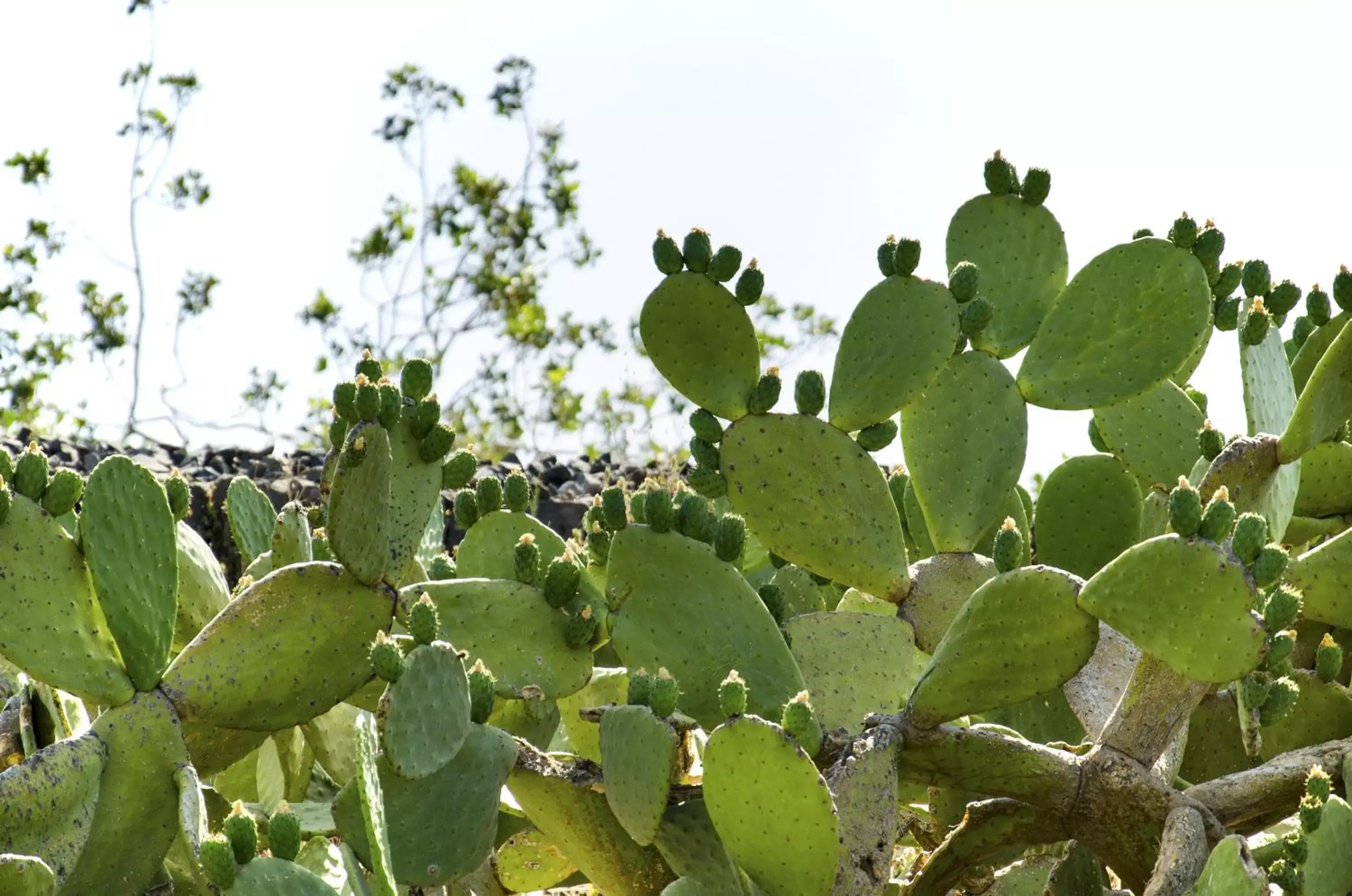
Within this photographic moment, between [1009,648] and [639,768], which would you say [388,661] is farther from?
[1009,648]

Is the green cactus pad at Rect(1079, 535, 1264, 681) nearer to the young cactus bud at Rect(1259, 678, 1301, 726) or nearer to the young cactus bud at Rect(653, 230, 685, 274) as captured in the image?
the young cactus bud at Rect(1259, 678, 1301, 726)

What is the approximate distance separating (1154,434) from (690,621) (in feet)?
3.37

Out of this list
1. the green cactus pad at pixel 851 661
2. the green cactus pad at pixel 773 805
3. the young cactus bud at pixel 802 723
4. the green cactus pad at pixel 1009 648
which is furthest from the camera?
the green cactus pad at pixel 851 661

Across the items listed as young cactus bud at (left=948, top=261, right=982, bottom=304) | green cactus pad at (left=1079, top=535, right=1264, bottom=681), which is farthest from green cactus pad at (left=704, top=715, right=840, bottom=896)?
young cactus bud at (left=948, top=261, right=982, bottom=304)

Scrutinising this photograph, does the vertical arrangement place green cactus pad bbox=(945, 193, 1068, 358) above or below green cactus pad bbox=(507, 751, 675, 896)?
above

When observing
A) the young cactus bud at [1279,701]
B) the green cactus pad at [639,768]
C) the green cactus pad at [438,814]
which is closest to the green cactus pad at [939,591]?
the young cactus bud at [1279,701]

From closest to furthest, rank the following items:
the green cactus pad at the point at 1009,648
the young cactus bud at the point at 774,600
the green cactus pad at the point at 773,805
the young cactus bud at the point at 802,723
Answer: the green cactus pad at the point at 773,805 → the young cactus bud at the point at 802,723 → the green cactus pad at the point at 1009,648 → the young cactus bud at the point at 774,600

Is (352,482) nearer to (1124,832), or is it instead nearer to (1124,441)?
(1124,832)

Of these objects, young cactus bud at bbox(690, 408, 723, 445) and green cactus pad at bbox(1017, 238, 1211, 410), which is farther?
green cactus pad at bbox(1017, 238, 1211, 410)

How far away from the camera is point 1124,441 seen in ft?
8.23

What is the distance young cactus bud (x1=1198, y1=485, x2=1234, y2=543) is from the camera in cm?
155

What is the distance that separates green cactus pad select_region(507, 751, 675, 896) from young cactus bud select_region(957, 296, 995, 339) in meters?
0.96

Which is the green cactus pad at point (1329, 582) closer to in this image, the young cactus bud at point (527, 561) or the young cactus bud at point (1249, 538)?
the young cactus bud at point (1249, 538)

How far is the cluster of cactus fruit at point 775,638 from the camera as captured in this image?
61.5 inches
